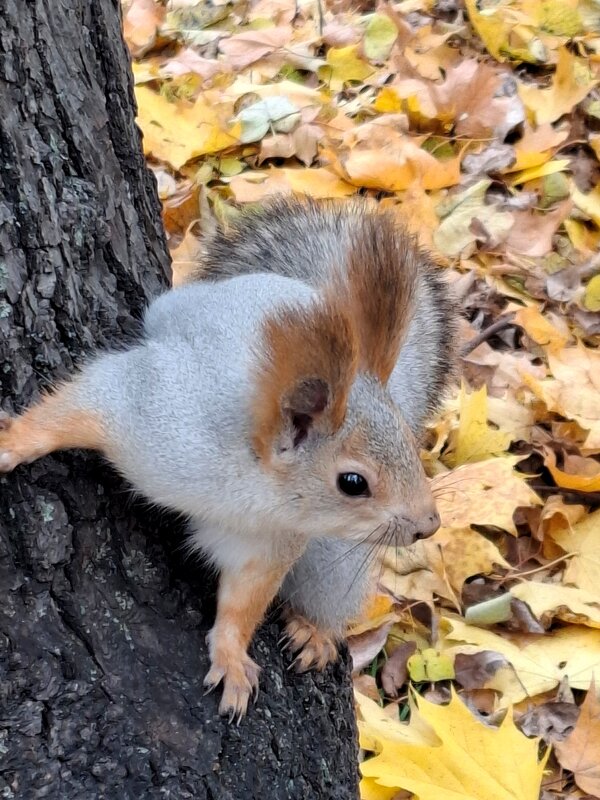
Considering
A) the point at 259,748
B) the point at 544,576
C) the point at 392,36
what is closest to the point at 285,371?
the point at 259,748

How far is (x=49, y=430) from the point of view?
1.00 m

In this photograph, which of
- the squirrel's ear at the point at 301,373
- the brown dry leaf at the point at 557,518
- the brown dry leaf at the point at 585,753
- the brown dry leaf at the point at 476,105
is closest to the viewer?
the squirrel's ear at the point at 301,373

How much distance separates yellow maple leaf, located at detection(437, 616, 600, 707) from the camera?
158 centimetres

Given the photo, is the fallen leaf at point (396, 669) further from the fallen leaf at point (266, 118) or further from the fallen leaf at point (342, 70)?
the fallen leaf at point (342, 70)

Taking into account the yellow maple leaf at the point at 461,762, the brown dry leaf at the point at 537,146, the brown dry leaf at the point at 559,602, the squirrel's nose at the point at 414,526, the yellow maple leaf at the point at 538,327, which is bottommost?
the brown dry leaf at the point at 559,602

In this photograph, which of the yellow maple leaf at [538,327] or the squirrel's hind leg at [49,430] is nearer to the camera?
the squirrel's hind leg at [49,430]

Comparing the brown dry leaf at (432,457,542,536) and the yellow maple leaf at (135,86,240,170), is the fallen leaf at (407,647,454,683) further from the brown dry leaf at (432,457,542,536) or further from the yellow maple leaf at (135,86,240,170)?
the yellow maple leaf at (135,86,240,170)

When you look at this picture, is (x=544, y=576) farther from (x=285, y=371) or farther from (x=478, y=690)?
(x=285, y=371)

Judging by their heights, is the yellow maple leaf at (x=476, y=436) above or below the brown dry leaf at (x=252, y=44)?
below

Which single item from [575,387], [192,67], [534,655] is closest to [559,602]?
[534,655]

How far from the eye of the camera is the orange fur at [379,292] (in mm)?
1028

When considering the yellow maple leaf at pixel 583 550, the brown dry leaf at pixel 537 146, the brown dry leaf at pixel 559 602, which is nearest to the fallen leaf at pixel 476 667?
the brown dry leaf at pixel 559 602

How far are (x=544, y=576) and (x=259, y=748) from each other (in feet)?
2.79

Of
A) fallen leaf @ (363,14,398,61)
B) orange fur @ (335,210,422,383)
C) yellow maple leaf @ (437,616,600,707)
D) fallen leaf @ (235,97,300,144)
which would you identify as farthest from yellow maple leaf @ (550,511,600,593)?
fallen leaf @ (363,14,398,61)
